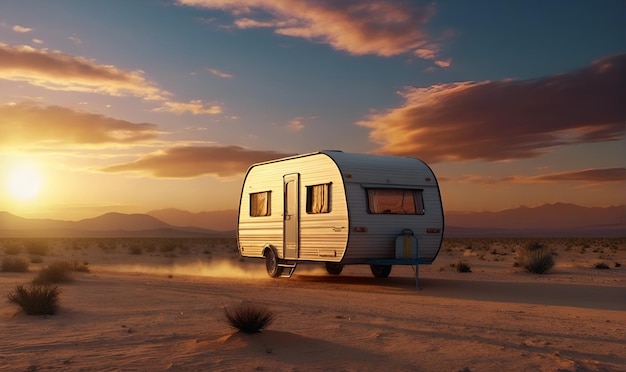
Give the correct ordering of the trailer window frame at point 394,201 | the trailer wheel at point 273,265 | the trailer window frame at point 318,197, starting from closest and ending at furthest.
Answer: the trailer window frame at point 394,201 → the trailer window frame at point 318,197 → the trailer wheel at point 273,265

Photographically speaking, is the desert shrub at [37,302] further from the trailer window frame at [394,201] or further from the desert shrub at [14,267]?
the desert shrub at [14,267]

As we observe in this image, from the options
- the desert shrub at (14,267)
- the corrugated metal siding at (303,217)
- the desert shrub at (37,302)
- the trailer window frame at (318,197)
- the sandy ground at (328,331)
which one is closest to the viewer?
the sandy ground at (328,331)

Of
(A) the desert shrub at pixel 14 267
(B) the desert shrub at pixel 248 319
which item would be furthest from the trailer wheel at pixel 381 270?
(A) the desert shrub at pixel 14 267

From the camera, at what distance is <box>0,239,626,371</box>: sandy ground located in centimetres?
782

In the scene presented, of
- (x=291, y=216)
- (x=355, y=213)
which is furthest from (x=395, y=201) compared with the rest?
(x=291, y=216)

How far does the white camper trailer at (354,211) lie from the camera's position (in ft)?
55.8

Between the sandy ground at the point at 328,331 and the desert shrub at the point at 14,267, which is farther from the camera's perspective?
the desert shrub at the point at 14,267

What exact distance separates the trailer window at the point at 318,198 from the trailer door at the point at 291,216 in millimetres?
448

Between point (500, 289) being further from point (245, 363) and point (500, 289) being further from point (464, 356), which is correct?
point (245, 363)

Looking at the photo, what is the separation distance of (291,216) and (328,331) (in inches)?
372

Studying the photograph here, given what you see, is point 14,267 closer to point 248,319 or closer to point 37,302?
point 37,302

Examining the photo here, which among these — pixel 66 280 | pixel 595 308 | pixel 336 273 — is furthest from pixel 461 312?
pixel 66 280

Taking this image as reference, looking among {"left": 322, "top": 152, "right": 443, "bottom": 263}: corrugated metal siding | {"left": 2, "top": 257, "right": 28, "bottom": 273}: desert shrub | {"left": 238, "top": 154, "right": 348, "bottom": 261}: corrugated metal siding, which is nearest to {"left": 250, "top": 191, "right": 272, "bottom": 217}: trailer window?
{"left": 238, "top": 154, "right": 348, "bottom": 261}: corrugated metal siding


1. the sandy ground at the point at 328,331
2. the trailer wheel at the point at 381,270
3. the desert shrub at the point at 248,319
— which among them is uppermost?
the trailer wheel at the point at 381,270
